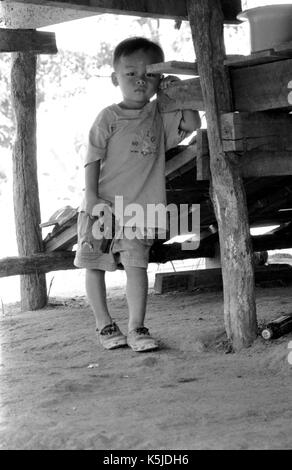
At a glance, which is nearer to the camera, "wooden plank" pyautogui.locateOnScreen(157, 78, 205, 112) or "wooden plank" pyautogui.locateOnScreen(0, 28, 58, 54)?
"wooden plank" pyautogui.locateOnScreen(157, 78, 205, 112)

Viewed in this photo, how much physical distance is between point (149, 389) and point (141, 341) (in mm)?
834

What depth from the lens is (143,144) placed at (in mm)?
5090

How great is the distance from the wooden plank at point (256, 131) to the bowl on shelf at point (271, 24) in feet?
1.40

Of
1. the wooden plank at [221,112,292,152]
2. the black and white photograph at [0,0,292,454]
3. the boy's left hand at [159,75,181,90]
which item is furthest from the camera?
the boy's left hand at [159,75,181,90]

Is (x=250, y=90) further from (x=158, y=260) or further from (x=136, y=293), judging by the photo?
(x=158, y=260)

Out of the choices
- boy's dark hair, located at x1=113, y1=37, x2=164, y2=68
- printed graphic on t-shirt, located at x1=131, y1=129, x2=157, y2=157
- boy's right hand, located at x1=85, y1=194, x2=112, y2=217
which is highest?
boy's dark hair, located at x1=113, y1=37, x2=164, y2=68

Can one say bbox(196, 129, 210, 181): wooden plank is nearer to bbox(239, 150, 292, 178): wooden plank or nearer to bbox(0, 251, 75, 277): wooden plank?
bbox(239, 150, 292, 178): wooden plank

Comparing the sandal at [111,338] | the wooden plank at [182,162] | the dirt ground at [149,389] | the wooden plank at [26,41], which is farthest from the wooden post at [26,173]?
the sandal at [111,338]

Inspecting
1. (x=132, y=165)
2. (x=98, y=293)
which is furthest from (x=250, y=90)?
(x=98, y=293)

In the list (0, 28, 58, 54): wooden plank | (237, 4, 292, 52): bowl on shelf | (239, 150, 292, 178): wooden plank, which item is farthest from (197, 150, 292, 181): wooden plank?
(0, 28, 58, 54): wooden plank

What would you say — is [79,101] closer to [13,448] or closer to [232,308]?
[232,308]

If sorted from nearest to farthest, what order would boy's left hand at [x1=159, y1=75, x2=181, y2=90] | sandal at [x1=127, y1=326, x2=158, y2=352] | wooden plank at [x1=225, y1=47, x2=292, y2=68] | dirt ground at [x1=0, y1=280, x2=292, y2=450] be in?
1. dirt ground at [x1=0, y1=280, x2=292, y2=450]
2. wooden plank at [x1=225, y1=47, x2=292, y2=68]
3. sandal at [x1=127, y1=326, x2=158, y2=352]
4. boy's left hand at [x1=159, y1=75, x2=181, y2=90]

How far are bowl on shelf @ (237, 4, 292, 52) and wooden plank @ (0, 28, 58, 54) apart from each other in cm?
238

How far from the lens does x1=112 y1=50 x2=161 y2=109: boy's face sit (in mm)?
5117
